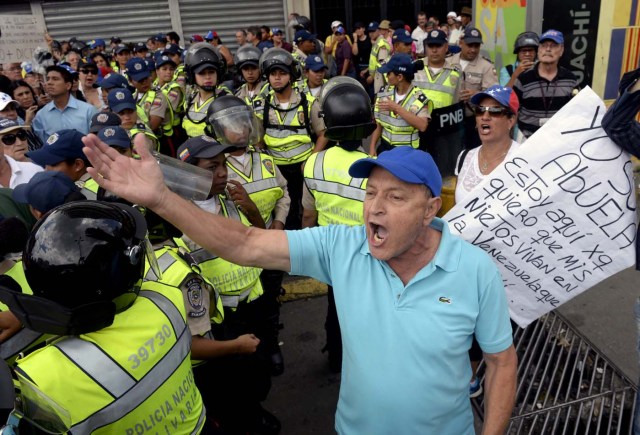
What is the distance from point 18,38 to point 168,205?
921 centimetres

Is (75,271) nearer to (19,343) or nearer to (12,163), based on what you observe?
(19,343)

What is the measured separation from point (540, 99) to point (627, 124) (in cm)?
300

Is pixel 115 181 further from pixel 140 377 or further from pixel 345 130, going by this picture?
pixel 345 130

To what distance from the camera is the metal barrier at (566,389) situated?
3.09 metres

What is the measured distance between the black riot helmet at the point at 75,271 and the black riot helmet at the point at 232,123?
2.12m

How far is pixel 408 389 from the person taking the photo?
70.0 inches

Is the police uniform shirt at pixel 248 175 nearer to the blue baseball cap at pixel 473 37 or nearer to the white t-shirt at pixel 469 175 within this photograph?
the white t-shirt at pixel 469 175

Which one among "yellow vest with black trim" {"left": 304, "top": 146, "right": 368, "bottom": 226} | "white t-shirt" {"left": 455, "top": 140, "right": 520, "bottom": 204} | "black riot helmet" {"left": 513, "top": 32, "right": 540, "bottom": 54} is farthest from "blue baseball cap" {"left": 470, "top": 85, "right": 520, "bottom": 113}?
"black riot helmet" {"left": 513, "top": 32, "right": 540, "bottom": 54}

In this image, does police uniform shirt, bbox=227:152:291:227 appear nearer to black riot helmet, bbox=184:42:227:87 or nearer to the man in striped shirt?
black riot helmet, bbox=184:42:227:87

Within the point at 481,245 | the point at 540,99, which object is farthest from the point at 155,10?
the point at 481,245

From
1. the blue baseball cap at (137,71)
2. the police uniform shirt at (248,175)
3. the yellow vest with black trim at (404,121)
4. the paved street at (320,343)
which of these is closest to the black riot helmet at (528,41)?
the yellow vest with black trim at (404,121)

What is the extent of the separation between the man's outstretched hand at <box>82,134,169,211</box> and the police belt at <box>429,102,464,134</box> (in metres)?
4.06

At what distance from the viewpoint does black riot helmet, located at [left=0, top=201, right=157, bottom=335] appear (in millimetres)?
1474

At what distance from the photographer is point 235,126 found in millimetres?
3785
